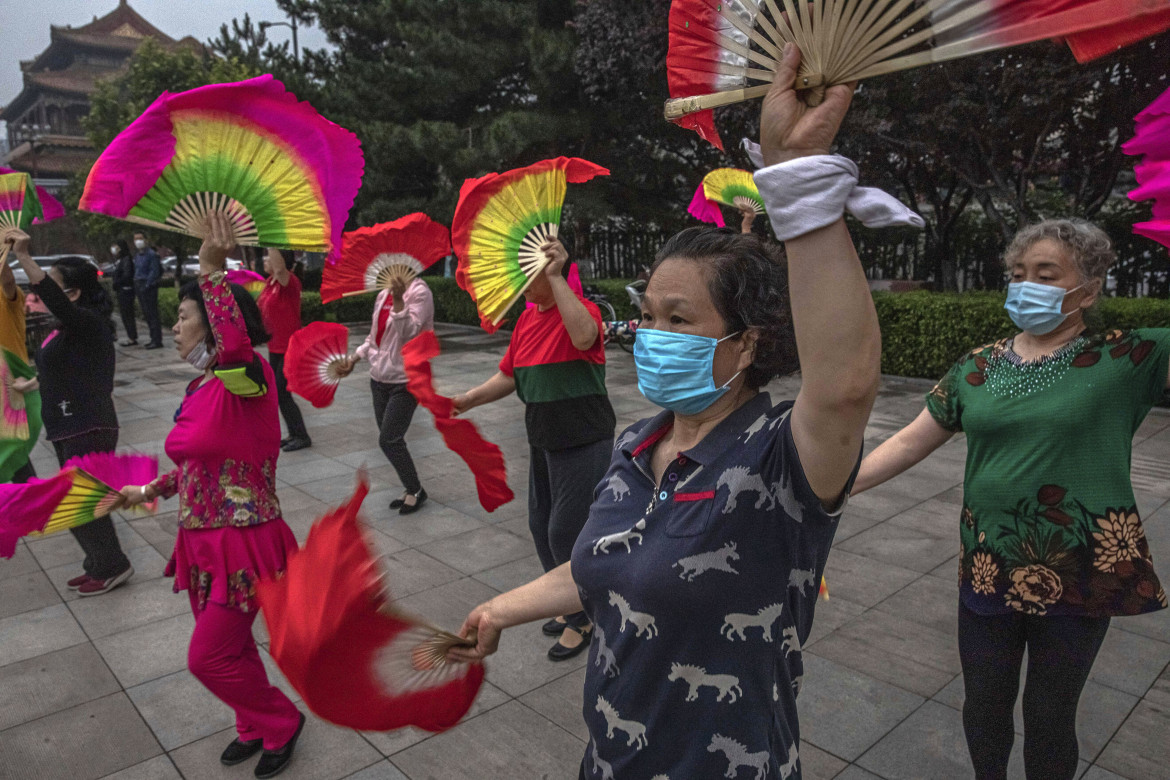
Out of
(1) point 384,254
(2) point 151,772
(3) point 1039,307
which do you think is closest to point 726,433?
(3) point 1039,307

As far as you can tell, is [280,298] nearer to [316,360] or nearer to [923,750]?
[316,360]

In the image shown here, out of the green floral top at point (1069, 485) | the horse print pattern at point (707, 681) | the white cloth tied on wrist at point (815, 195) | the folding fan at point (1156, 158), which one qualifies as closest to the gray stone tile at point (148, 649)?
the horse print pattern at point (707, 681)

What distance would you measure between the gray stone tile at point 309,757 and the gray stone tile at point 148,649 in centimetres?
71

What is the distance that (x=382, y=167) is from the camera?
49.9 ft

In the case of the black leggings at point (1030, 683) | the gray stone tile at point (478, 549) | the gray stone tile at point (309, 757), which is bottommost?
the gray stone tile at point (478, 549)

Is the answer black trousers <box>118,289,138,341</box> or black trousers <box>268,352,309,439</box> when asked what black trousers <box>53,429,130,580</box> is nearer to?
black trousers <box>268,352,309,439</box>

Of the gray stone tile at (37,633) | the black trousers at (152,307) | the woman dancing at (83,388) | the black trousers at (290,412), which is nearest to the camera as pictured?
the gray stone tile at (37,633)

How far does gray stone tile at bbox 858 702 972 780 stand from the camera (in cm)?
287

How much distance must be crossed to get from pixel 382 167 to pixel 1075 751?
589 inches

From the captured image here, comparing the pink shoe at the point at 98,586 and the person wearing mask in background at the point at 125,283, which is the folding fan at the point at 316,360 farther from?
the person wearing mask in background at the point at 125,283

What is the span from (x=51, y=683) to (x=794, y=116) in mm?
4101

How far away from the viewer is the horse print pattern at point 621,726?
150cm

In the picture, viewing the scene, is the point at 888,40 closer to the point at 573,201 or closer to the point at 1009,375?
the point at 1009,375

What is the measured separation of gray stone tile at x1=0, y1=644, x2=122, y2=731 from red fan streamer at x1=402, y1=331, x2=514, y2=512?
1882 millimetres
